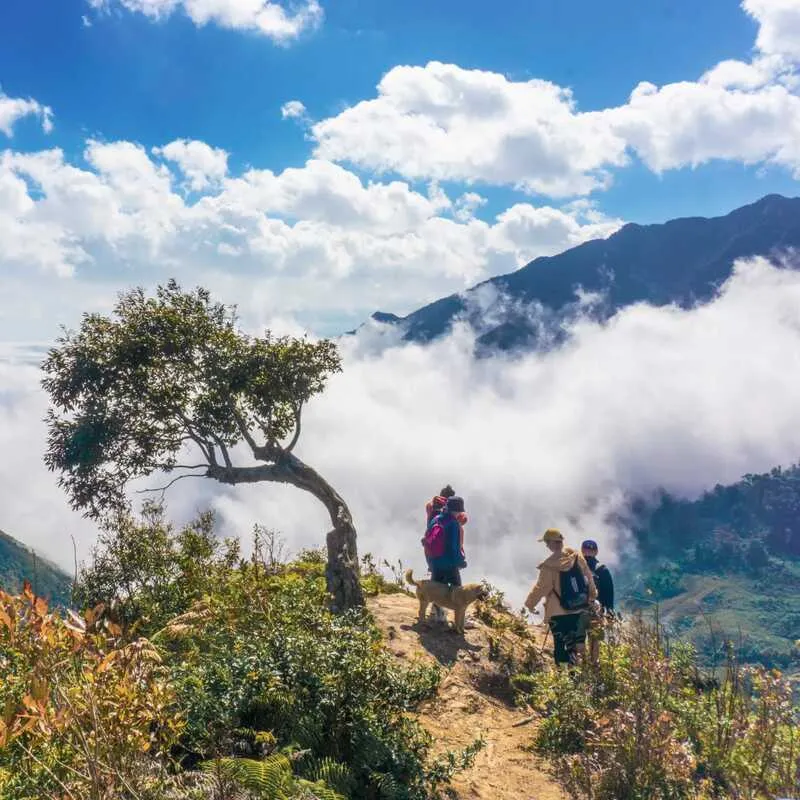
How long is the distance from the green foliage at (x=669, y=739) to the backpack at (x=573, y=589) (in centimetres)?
233

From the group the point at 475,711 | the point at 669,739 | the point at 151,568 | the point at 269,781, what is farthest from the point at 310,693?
the point at 151,568

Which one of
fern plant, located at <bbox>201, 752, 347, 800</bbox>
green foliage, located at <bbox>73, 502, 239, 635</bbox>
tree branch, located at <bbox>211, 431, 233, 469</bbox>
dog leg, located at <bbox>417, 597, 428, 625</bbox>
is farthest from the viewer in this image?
tree branch, located at <bbox>211, 431, 233, 469</bbox>

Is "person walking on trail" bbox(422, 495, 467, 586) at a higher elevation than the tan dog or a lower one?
higher

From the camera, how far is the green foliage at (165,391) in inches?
543

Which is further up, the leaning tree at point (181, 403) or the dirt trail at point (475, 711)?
the leaning tree at point (181, 403)

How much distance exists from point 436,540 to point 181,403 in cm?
646

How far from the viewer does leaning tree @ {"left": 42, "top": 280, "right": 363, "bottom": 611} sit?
45.2 ft

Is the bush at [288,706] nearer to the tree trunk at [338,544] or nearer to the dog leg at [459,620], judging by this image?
the dog leg at [459,620]

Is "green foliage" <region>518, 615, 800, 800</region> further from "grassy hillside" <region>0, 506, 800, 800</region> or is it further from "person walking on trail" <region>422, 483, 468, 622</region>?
"person walking on trail" <region>422, 483, 468, 622</region>

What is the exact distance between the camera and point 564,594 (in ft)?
37.3

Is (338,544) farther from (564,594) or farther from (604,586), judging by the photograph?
(604,586)

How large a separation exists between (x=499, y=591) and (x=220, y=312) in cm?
940

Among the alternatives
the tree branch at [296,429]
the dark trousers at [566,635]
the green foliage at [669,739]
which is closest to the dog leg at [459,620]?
the dark trousers at [566,635]

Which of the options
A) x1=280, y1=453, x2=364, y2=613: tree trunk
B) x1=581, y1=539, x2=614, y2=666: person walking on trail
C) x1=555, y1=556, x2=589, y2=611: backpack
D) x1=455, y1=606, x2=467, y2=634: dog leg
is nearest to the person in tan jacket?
x1=555, y1=556, x2=589, y2=611: backpack
